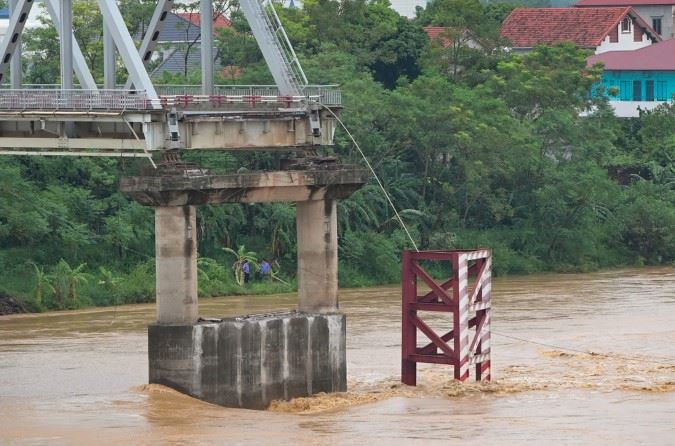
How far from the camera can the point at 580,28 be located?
86.6 m

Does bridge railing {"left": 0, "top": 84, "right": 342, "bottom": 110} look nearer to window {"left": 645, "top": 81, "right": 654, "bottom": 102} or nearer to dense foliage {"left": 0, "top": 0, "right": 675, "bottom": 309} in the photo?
dense foliage {"left": 0, "top": 0, "right": 675, "bottom": 309}

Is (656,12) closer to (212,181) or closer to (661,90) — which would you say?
(661,90)

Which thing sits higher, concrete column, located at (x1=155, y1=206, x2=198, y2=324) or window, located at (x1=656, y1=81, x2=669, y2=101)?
window, located at (x1=656, y1=81, x2=669, y2=101)

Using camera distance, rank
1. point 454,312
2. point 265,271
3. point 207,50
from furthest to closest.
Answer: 1. point 265,271
2. point 207,50
3. point 454,312

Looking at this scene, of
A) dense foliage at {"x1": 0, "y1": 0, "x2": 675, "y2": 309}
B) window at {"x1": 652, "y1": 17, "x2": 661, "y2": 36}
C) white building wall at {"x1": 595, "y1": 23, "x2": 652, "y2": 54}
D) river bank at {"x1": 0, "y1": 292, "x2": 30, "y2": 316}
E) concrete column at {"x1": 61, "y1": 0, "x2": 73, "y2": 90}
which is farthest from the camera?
window at {"x1": 652, "y1": 17, "x2": 661, "y2": 36}

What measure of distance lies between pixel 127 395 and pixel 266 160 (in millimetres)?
24730

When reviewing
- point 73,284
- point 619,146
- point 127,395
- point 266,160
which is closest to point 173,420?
point 127,395

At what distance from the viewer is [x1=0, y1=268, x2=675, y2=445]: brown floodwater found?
30406 mm

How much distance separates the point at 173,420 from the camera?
3145 cm

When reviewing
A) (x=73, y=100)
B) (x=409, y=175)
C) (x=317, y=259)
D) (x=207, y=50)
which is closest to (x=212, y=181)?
(x=317, y=259)

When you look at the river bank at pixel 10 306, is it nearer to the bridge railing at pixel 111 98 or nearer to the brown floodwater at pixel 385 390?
the brown floodwater at pixel 385 390

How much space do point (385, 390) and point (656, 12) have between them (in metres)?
66.6

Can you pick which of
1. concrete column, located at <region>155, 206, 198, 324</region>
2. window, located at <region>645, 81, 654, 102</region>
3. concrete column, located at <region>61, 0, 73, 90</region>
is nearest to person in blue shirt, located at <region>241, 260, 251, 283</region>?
concrete column, located at <region>61, 0, 73, 90</region>

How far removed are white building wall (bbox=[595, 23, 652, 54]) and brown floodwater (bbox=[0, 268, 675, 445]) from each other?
37.1m
